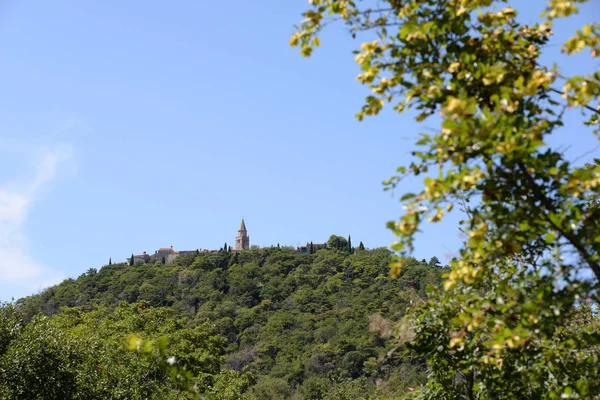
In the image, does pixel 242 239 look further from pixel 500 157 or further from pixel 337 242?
pixel 500 157

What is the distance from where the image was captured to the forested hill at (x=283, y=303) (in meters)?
62.0

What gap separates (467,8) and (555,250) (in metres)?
1.48

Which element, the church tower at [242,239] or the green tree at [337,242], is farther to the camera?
the church tower at [242,239]

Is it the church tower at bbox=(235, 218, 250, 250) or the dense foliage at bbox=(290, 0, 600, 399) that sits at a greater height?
the church tower at bbox=(235, 218, 250, 250)

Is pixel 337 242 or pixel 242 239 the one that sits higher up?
pixel 242 239

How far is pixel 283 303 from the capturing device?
304 feet

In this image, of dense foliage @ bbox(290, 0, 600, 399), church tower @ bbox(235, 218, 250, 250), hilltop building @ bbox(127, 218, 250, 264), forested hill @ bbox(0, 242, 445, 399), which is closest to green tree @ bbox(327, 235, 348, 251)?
forested hill @ bbox(0, 242, 445, 399)

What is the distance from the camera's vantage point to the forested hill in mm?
62031

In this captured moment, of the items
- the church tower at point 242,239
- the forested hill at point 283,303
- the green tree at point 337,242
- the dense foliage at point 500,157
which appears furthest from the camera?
the church tower at point 242,239

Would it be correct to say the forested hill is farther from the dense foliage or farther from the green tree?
the dense foliage

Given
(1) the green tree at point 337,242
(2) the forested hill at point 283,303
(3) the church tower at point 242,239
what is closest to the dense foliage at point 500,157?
(2) the forested hill at point 283,303

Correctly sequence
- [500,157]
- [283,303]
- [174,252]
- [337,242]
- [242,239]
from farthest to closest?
[242,239] < [174,252] < [337,242] < [283,303] < [500,157]

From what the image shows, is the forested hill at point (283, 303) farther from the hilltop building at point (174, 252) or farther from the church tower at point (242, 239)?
the church tower at point (242, 239)

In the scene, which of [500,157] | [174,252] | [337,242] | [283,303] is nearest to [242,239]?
[174,252]
